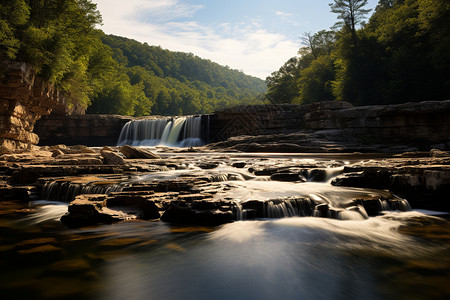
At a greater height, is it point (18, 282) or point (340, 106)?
point (340, 106)

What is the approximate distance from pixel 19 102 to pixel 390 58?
1320 inches

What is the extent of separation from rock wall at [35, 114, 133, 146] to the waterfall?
2.00m

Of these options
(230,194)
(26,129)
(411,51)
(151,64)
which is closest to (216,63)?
(151,64)

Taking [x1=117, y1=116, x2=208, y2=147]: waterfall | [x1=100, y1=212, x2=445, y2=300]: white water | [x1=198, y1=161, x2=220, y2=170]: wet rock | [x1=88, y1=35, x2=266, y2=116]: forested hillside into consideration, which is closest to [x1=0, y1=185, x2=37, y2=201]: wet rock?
[x1=100, y1=212, x2=445, y2=300]: white water

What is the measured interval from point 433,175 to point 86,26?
79.9 ft

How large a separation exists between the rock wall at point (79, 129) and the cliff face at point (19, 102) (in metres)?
15.1

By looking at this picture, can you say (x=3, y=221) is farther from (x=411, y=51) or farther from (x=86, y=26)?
(x=411, y=51)

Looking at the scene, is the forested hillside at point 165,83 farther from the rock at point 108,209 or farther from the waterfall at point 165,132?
the rock at point 108,209

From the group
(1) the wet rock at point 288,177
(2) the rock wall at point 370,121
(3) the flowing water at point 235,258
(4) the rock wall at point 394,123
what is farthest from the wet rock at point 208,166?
(4) the rock wall at point 394,123

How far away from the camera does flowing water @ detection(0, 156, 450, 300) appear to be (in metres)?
2.78

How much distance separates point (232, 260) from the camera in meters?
3.59

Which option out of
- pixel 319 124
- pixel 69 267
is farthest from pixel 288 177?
pixel 319 124

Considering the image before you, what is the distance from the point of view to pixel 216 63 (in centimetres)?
16075

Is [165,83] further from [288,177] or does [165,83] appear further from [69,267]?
[69,267]
